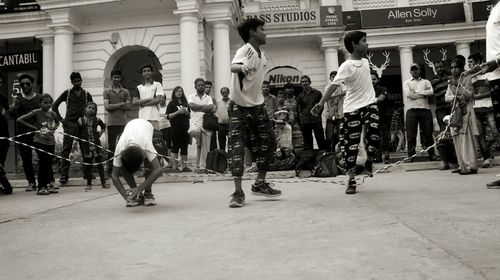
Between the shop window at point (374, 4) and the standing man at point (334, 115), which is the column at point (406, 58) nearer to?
the shop window at point (374, 4)

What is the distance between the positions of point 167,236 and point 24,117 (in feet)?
16.0

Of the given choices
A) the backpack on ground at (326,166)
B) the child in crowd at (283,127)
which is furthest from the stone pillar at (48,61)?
the backpack on ground at (326,166)

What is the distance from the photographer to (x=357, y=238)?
269 cm

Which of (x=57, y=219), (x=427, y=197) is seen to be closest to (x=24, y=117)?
(x=57, y=219)

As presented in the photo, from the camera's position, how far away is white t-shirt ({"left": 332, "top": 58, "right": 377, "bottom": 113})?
5129 mm

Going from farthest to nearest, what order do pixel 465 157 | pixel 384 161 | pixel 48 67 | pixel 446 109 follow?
1. pixel 48 67
2. pixel 384 161
3. pixel 446 109
4. pixel 465 157

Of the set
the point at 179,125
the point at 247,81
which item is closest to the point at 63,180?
the point at 179,125

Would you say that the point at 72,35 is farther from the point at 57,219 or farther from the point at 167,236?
the point at 167,236

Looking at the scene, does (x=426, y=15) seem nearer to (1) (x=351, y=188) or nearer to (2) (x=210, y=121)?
(2) (x=210, y=121)

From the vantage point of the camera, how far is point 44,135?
6.85m

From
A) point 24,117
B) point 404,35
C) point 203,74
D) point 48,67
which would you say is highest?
point 404,35

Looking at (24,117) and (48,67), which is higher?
(48,67)

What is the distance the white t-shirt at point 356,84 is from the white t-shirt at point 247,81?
1062 millimetres

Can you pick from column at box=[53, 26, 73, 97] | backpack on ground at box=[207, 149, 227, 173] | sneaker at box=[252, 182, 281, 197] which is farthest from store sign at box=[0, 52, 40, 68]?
sneaker at box=[252, 182, 281, 197]
